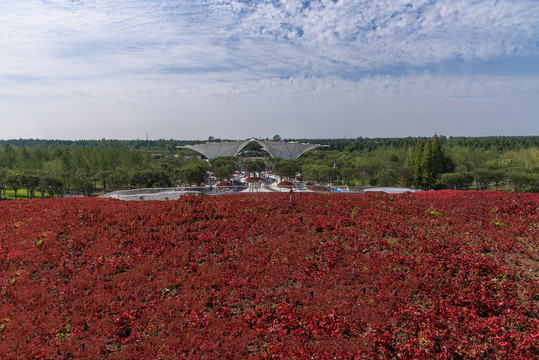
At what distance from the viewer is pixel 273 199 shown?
40.5 ft

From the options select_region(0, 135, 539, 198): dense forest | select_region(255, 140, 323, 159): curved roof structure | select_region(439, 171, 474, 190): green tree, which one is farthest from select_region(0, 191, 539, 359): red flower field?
select_region(255, 140, 323, 159): curved roof structure

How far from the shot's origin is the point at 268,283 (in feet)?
24.0

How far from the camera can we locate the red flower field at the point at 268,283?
5.62m

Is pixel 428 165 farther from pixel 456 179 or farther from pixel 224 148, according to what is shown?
pixel 224 148

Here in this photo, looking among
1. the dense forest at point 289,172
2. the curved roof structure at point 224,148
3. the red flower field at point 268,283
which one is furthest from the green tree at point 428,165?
the curved roof structure at point 224,148

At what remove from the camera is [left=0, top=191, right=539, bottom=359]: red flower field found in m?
5.62

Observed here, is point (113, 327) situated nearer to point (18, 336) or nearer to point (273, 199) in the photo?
point (18, 336)

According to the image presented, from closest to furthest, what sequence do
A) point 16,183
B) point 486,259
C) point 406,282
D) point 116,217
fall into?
point 406,282
point 486,259
point 116,217
point 16,183

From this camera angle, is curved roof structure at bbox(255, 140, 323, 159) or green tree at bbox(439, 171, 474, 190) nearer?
green tree at bbox(439, 171, 474, 190)

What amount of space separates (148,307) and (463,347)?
6.20 meters

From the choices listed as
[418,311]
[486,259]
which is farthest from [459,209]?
[418,311]

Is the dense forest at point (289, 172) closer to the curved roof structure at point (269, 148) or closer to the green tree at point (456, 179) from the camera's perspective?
the green tree at point (456, 179)

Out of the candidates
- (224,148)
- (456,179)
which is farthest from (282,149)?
(456,179)

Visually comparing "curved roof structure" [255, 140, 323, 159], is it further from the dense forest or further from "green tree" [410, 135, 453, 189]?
"green tree" [410, 135, 453, 189]
